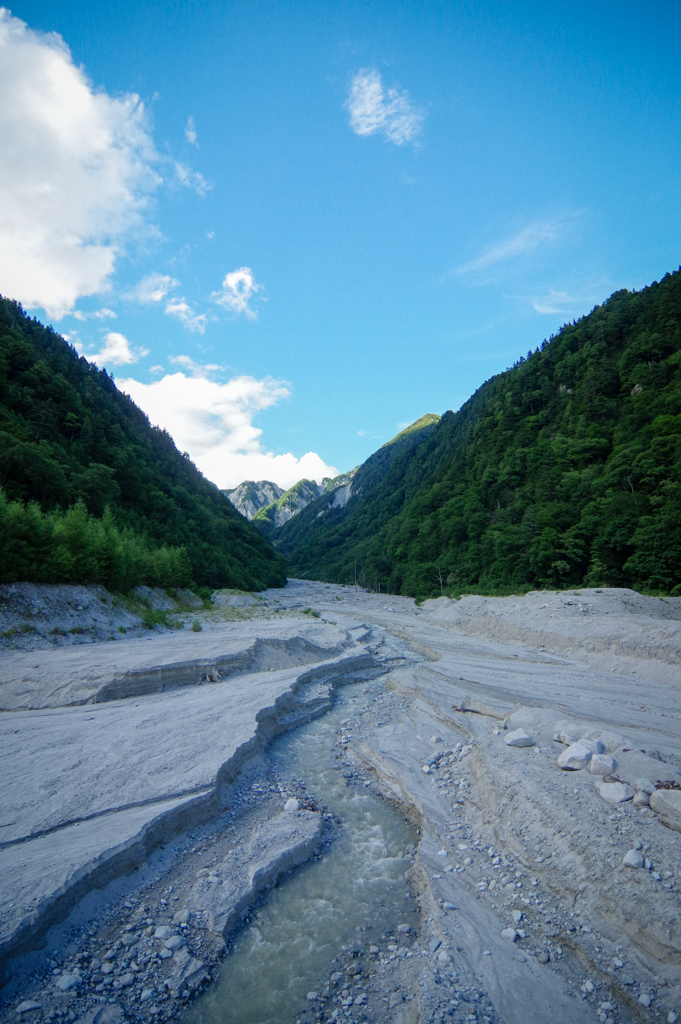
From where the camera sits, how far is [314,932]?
7.03 metres

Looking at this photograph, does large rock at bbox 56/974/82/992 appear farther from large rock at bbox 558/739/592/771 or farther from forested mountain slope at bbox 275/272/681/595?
forested mountain slope at bbox 275/272/681/595

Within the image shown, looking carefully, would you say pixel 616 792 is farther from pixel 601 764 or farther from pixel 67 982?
pixel 67 982

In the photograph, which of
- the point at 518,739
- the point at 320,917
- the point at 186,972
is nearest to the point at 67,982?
the point at 186,972

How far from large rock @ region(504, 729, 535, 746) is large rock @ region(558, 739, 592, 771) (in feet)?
4.41

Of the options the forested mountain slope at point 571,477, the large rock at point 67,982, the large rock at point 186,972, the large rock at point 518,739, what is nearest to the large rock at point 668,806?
the large rock at point 518,739

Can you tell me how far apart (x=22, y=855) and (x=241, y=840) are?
12.6ft

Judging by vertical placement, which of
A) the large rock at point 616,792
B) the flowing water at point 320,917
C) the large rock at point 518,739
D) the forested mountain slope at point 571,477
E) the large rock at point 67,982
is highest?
the forested mountain slope at point 571,477

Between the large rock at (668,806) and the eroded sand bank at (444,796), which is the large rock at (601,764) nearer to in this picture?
the eroded sand bank at (444,796)

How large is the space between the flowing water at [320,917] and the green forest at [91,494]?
19084 millimetres

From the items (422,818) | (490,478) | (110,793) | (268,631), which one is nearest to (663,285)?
(490,478)

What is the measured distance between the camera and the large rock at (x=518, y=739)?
11125 millimetres

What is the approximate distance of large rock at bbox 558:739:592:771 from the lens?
9328mm

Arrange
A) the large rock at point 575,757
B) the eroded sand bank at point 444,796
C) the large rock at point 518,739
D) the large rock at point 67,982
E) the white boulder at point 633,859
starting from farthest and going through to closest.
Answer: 1. the large rock at point 518,739
2. the large rock at point 575,757
3. the white boulder at point 633,859
4. the eroded sand bank at point 444,796
5. the large rock at point 67,982

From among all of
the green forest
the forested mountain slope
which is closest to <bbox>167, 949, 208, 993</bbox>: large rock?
the green forest
